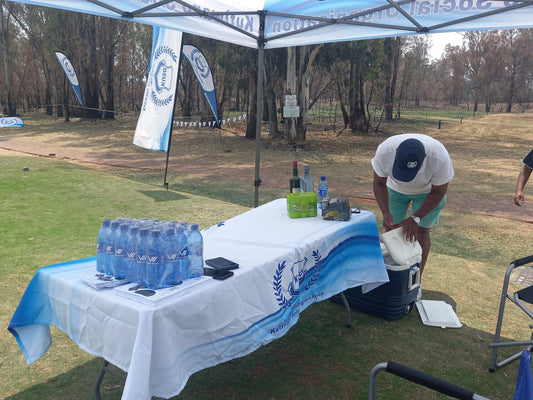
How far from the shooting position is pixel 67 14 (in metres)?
33.4

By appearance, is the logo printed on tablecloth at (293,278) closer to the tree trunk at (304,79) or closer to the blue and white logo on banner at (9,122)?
the blue and white logo on banner at (9,122)

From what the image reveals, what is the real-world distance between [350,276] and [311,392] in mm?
976

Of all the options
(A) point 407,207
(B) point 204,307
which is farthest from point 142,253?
(A) point 407,207

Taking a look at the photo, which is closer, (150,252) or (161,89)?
(150,252)

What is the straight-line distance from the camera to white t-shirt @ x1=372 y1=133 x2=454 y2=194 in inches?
139

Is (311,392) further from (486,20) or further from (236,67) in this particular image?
(236,67)

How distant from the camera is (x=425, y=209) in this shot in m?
3.72

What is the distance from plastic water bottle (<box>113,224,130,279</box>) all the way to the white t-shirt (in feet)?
7.51

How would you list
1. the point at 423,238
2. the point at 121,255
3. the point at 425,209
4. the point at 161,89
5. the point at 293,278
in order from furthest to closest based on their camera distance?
the point at 161,89
the point at 423,238
the point at 425,209
the point at 293,278
the point at 121,255

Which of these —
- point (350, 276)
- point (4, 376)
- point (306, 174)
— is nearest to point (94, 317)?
point (4, 376)

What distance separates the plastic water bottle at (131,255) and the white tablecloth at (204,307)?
6.0 inches

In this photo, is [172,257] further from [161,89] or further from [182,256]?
[161,89]

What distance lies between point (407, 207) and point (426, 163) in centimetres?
79

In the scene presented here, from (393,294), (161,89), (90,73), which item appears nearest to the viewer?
(393,294)
